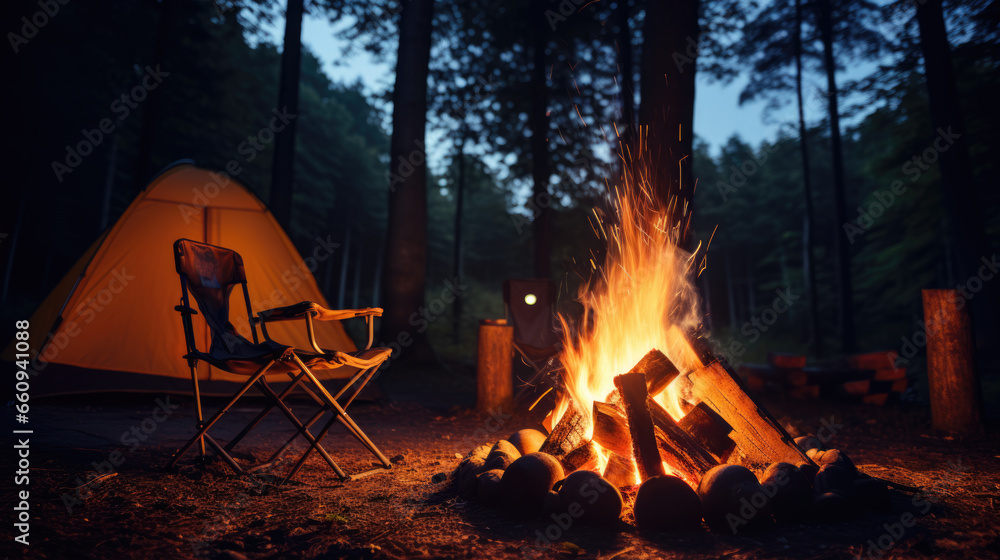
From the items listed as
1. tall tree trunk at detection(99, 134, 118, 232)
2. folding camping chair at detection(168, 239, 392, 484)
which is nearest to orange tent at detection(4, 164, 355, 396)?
folding camping chair at detection(168, 239, 392, 484)

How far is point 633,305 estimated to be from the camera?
130 inches

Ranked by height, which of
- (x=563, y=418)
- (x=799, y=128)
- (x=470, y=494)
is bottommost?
(x=470, y=494)

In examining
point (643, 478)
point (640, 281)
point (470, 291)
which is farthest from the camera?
point (470, 291)

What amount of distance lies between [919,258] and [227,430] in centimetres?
1970

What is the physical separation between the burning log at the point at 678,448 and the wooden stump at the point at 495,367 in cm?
233

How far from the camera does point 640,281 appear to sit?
3500 millimetres

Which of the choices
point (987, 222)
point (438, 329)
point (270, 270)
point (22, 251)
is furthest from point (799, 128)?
point (22, 251)

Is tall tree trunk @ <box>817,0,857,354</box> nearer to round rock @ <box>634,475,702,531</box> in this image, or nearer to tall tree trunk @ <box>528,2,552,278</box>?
tall tree trunk @ <box>528,2,552,278</box>

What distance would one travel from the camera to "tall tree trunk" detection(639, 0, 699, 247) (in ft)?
12.4

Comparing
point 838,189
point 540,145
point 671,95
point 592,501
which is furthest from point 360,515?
point 838,189

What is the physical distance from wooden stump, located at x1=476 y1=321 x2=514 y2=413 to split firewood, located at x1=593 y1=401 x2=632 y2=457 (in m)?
2.22

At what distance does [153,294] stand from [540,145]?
7596mm

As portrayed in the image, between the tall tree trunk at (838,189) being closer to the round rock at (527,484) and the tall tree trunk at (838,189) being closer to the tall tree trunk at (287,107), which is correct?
the tall tree trunk at (287,107)

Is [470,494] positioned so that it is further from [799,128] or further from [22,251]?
[22,251]
